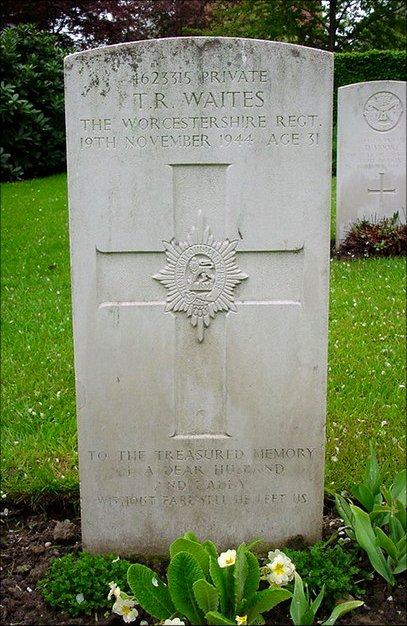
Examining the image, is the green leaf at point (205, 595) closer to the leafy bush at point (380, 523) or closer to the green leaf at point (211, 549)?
the green leaf at point (211, 549)

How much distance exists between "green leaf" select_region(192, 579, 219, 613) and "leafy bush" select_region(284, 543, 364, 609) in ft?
1.33

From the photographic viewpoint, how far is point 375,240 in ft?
27.9

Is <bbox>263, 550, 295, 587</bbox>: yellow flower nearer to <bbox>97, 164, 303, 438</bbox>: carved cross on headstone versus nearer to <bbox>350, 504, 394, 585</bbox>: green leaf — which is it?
<bbox>350, 504, 394, 585</bbox>: green leaf

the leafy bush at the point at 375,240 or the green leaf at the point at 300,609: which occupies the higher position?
the leafy bush at the point at 375,240

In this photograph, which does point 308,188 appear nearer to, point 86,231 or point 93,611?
point 86,231

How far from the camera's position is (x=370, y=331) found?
5547 mm

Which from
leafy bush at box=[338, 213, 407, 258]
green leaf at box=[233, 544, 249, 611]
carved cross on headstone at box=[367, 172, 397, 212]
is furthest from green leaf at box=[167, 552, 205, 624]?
carved cross on headstone at box=[367, 172, 397, 212]

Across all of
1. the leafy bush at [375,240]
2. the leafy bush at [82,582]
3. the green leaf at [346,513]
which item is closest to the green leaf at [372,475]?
the green leaf at [346,513]

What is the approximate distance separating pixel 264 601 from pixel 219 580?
0.16 m

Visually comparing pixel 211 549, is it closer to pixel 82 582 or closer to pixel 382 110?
pixel 82 582

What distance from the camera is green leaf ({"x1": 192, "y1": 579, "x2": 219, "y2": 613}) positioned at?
7.45ft

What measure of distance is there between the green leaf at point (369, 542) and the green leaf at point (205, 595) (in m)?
0.61

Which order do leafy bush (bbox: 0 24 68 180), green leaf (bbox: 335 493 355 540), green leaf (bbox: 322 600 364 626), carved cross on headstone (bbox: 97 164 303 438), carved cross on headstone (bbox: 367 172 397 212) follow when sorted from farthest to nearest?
leafy bush (bbox: 0 24 68 180) → carved cross on headstone (bbox: 367 172 397 212) → green leaf (bbox: 335 493 355 540) → carved cross on headstone (bbox: 97 164 303 438) → green leaf (bbox: 322 600 364 626)

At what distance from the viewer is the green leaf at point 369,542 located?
2580 mm
